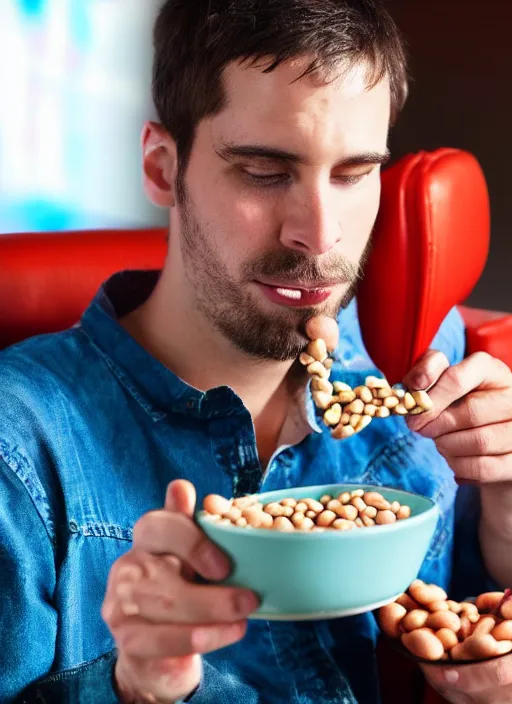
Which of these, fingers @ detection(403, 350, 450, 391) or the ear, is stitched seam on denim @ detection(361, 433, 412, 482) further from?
the ear

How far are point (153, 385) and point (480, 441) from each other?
337 mm

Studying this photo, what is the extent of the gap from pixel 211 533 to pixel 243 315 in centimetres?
35

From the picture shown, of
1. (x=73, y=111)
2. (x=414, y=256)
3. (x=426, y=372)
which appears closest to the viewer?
(x=426, y=372)

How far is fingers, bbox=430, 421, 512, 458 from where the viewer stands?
861 mm

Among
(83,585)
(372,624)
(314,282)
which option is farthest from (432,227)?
(83,585)

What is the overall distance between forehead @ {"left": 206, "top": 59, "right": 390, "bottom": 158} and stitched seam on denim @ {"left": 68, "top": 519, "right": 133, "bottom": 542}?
15.8 inches

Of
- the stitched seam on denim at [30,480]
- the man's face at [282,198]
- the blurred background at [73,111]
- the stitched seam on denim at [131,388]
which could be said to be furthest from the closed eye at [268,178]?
the blurred background at [73,111]

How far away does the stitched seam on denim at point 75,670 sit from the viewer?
744 mm

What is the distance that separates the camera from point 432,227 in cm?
118

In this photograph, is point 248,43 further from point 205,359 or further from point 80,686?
point 80,686

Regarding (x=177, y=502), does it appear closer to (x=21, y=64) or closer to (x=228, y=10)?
(x=228, y=10)

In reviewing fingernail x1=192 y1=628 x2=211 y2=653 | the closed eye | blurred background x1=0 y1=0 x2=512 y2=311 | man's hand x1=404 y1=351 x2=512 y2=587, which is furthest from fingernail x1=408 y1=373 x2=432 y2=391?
blurred background x1=0 y1=0 x2=512 y2=311

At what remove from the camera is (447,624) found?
78cm

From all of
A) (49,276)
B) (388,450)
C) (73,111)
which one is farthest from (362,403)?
(73,111)
